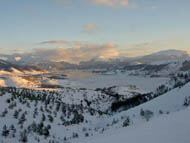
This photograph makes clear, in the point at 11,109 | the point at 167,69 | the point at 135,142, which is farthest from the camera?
the point at 167,69

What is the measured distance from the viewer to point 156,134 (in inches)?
196

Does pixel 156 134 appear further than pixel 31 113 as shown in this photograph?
No

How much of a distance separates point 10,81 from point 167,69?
137557mm

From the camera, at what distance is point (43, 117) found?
35.9 ft

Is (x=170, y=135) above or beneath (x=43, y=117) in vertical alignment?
above

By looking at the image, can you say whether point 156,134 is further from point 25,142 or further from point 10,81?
point 10,81

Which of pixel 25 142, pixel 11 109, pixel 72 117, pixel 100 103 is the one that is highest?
pixel 11 109

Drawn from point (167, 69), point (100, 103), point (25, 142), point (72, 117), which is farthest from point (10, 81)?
point (167, 69)

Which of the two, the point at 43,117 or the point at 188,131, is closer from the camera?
the point at 188,131

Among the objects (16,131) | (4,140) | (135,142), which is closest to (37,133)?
(16,131)

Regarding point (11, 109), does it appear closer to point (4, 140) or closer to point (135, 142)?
point (4, 140)

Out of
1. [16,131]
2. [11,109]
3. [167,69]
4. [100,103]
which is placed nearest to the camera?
[16,131]

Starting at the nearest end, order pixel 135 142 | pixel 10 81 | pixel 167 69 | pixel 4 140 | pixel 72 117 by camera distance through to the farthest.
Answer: pixel 135 142, pixel 4 140, pixel 72 117, pixel 10 81, pixel 167 69

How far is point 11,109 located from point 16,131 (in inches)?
111
